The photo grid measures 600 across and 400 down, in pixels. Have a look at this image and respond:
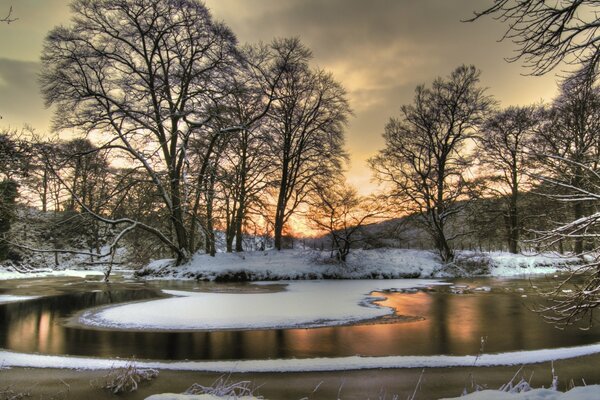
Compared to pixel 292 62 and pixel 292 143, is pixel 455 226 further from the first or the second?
pixel 292 62

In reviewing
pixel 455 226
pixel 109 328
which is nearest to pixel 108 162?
pixel 109 328

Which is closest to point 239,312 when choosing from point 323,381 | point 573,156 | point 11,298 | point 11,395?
point 323,381

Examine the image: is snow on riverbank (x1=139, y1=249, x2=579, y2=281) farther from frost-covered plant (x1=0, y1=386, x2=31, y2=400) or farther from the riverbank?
frost-covered plant (x1=0, y1=386, x2=31, y2=400)

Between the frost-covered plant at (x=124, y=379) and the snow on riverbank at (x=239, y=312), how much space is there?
3.94 metres

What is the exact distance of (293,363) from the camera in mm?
7324

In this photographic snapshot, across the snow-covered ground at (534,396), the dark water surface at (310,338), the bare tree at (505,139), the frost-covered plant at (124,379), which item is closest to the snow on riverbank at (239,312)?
the dark water surface at (310,338)

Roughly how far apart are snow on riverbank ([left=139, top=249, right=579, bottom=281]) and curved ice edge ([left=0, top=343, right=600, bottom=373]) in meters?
16.1

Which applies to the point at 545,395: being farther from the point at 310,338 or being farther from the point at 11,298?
the point at 11,298

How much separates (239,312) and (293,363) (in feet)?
17.1

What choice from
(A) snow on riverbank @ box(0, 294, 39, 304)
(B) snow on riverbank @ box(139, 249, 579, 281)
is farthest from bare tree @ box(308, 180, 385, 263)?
(A) snow on riverbank @ box(0, 294, 39, 304)

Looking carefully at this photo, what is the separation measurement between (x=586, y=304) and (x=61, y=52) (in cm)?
2350

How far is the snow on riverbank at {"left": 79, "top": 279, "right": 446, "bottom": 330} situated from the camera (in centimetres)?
1085

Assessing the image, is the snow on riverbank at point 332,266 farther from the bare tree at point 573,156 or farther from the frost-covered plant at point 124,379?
the frost-covered plant at point 124,379

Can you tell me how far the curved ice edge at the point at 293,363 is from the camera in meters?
7.08
